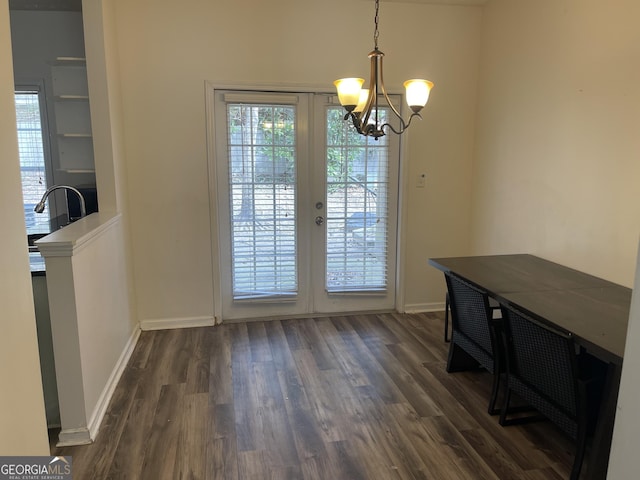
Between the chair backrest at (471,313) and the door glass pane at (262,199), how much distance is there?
1655 mm

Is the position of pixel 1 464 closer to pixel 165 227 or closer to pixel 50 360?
pixel 50 360

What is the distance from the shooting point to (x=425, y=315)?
4.39 m

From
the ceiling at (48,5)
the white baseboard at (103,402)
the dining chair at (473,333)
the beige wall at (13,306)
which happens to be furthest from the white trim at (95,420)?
the ceiling at (48,5)

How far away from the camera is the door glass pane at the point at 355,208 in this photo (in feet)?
13.4

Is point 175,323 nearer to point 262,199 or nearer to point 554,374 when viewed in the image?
point 262,199

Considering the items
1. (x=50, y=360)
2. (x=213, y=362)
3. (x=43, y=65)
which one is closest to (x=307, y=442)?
(x=213, y=362)

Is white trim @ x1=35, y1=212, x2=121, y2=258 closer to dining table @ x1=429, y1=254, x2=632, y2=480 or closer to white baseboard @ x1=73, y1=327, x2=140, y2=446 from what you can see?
white baseboard @ x1=73, y1=327, x2=140, y2=446

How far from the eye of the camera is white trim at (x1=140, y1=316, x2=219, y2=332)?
13.1 ft

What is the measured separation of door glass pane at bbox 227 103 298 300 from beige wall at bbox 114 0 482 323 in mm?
254

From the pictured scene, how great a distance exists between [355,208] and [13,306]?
10.1ft

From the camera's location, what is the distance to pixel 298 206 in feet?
13.5

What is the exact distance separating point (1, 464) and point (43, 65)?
406cm

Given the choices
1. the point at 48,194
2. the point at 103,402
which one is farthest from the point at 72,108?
the point at 103,402

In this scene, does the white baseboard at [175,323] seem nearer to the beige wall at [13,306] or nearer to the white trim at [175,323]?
the white trim at [175,323]
